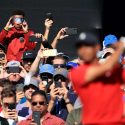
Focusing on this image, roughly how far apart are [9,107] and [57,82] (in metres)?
0.80

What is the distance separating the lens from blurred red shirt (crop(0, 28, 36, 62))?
13.1 meters

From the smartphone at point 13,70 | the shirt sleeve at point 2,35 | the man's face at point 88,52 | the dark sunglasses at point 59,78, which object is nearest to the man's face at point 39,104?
the dark sunglasses at point 59,78

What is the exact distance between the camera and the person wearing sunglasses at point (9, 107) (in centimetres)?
987

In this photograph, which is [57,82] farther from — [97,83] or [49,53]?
[97,83]

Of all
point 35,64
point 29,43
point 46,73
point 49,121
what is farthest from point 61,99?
point 29,43

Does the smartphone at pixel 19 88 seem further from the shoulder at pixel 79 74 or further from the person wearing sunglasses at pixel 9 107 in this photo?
the shoulder at pixel 79 74

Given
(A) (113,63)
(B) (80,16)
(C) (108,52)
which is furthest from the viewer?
(B) (80,16)

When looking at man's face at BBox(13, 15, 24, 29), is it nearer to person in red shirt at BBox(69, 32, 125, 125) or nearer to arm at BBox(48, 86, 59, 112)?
arm at BBox(48, 86, 59, 112)

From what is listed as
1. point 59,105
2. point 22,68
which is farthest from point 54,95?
point 22,68

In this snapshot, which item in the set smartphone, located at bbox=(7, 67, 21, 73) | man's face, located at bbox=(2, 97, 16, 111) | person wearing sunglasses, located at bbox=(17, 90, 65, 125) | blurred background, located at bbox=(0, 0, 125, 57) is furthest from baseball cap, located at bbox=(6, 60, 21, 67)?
blurred background, located at bbox=(0, 0, 125, 57)

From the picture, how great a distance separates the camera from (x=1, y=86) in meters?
10.6

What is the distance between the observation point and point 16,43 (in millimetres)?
13219

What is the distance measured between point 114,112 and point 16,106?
332 cm

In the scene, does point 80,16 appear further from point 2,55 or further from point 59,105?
point 59,105
